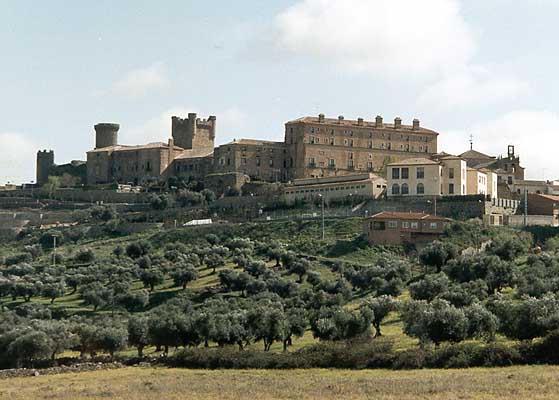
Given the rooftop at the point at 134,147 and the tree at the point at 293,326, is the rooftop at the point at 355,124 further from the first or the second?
the tree at the point at 293,326

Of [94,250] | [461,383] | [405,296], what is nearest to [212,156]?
[94,250]

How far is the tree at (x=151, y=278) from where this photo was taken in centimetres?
7644

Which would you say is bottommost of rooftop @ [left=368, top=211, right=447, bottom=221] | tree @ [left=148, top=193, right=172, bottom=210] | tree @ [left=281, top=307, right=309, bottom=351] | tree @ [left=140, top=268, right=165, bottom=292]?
tree @ [left=281, top=307, right=309, bottom=351]

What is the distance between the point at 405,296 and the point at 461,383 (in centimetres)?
2478

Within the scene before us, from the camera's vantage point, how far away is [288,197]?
326 feet

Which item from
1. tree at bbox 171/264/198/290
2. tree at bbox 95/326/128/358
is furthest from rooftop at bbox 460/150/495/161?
tree at bbox 95/326/128/358

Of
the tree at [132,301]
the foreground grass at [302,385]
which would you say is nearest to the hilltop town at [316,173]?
the tree at [132,301]

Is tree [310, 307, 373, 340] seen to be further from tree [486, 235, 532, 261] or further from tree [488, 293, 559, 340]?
tree [486, 235, 532, 261]

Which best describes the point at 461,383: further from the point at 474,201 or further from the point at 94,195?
the point at 94,195

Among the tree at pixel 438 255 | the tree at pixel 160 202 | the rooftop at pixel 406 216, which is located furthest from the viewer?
the tree at pixel 160 202

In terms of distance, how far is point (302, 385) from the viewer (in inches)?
1719

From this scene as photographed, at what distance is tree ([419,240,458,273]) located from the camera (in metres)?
72.7

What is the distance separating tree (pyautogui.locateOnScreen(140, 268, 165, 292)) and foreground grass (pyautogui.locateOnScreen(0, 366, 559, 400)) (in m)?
25.9

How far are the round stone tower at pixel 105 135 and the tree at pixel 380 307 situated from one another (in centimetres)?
7310
